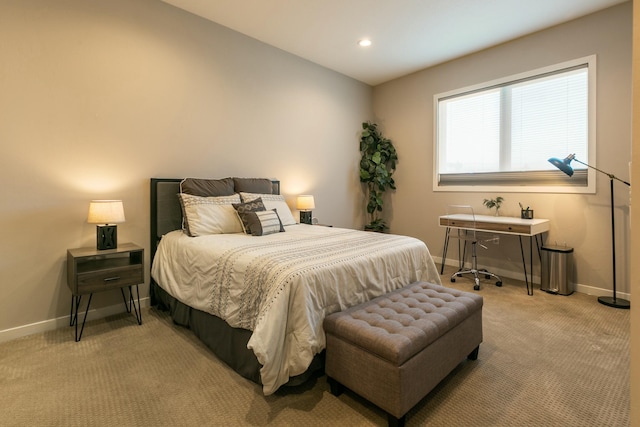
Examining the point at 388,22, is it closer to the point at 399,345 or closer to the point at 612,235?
the point at 612,235

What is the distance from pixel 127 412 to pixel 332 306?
3.85 feet

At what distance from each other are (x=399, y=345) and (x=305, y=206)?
9.17ft

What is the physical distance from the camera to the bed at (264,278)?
1.73 meters

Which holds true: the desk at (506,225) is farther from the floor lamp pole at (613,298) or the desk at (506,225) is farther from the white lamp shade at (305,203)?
the white lamp shade at (305,203)

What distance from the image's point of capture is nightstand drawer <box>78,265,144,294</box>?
246cm

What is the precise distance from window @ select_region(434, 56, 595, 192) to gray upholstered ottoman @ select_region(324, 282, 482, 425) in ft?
8.13

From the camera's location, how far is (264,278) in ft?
6.21

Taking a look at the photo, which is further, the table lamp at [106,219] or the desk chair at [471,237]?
the desk chair at [471,237]

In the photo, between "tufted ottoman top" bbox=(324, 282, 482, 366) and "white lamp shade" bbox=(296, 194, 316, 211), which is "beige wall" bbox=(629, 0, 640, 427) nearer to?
"tufted ottoman top" bbox=(324, 282, 482, 366)

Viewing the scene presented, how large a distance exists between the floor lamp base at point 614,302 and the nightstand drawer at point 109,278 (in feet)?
13.7

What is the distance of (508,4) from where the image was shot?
3125 millimetres

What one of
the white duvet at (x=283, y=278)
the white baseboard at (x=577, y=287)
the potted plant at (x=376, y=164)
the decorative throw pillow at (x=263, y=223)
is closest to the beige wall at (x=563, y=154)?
the white baseboard at (x=577, y=287)

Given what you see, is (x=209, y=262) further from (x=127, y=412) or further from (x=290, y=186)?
(x=290, y=186)

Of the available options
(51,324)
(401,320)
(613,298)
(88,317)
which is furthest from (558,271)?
(51,324)
